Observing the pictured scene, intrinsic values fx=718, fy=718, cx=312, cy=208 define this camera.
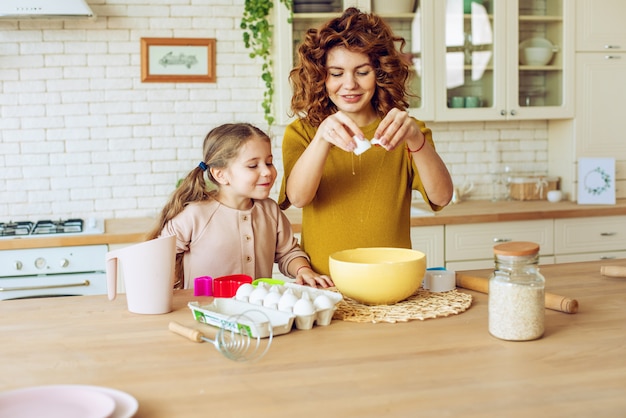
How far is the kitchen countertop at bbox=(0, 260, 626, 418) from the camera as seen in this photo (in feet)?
3.55

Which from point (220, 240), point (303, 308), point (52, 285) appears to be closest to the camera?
point (303, 308)

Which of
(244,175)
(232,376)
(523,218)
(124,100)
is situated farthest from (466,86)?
(232,376)

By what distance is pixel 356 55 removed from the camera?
2076 mm

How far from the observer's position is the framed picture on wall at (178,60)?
3.90 m

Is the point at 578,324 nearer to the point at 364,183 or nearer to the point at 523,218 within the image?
the point at 364,183

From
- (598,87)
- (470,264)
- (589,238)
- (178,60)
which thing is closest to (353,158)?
(470,264)

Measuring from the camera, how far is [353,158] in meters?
2.22

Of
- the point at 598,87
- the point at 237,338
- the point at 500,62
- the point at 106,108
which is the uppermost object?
the point at 500,62

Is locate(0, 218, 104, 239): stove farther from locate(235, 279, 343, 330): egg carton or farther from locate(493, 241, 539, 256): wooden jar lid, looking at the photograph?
locate(493, 241, 539, 256): wooden jar lid

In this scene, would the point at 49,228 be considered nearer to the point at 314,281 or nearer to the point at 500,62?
the point at 314,281

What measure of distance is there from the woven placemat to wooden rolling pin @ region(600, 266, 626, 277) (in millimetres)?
491

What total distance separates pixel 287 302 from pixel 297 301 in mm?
21

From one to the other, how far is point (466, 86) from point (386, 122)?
97.4 inches

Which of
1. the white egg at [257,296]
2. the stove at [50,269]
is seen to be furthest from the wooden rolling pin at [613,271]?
the stove at [50,269]
